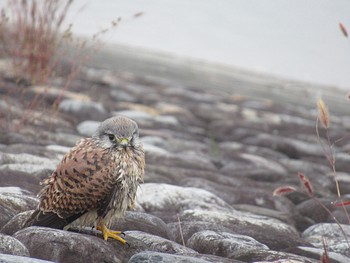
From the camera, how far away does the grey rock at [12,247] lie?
3.29 m

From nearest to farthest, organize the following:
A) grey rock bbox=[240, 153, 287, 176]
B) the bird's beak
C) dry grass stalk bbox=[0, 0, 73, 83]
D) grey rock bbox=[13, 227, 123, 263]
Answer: grey rock bbox=[13, 227, 123, 263]
the bird's beak
grey rock bbox=[240, 153, 287, 176]
dry grass stalk bbox=[0, 0, 73, 83]

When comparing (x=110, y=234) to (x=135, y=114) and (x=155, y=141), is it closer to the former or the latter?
(x=155, y=141)

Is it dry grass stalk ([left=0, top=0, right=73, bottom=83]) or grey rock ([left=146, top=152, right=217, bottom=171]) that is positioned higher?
dry grass stalk ([left=0, top=0, right=73, bottom=83])

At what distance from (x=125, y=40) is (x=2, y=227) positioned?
55.9 feet

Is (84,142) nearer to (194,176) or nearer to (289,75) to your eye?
(194,176)

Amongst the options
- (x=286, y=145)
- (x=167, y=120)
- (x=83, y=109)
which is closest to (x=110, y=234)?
(x=83, y=109)

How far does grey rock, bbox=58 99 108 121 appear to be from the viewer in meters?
7.88

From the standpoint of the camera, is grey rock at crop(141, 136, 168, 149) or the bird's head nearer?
the bird's head

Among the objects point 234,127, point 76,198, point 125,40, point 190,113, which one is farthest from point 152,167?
point 125,40

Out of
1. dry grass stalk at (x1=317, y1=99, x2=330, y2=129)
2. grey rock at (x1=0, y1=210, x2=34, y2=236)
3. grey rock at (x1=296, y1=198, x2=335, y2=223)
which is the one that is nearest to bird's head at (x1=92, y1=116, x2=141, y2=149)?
grey rock at (x1=0, y1=210, x2=34, y2=236)

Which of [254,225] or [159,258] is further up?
[159,258]

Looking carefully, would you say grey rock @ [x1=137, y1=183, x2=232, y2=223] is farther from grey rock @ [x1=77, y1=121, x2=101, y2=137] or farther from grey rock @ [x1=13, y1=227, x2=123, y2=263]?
grey rock @ [x1=77, y1=121, x2=101, y2=137]

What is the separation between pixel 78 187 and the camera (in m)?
3.88

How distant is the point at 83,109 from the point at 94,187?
13.7 feet
